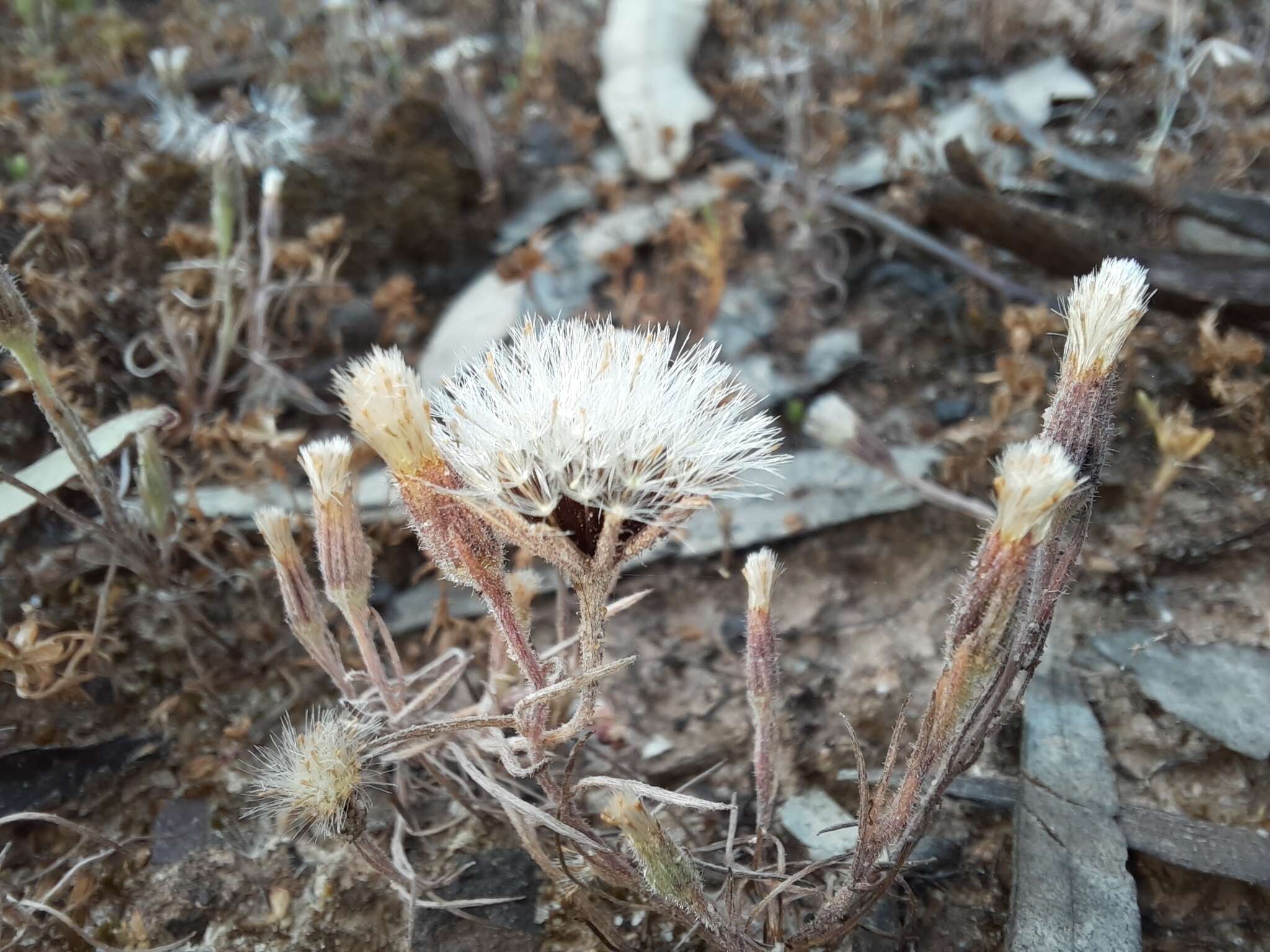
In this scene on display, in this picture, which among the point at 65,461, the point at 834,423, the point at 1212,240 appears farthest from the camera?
the point at 1212,240

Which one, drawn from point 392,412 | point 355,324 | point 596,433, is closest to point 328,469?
point 392,412

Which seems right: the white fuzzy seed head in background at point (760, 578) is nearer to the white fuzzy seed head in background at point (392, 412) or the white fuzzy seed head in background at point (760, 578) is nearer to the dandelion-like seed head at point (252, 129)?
the white fuzzy seed head in background at point (392, 412)

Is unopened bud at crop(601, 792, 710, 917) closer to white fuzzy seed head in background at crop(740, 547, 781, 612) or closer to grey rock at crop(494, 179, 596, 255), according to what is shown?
white fuzzy seed head in background at crop(740, 547, 781, 612)

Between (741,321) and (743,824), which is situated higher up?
(741,321)

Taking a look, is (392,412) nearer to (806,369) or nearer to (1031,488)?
(1031,488)

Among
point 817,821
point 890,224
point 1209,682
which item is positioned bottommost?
point 817,821

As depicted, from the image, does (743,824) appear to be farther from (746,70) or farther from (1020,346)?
(746,70)

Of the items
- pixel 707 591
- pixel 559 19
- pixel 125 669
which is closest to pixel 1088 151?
→ pixel 707 591
